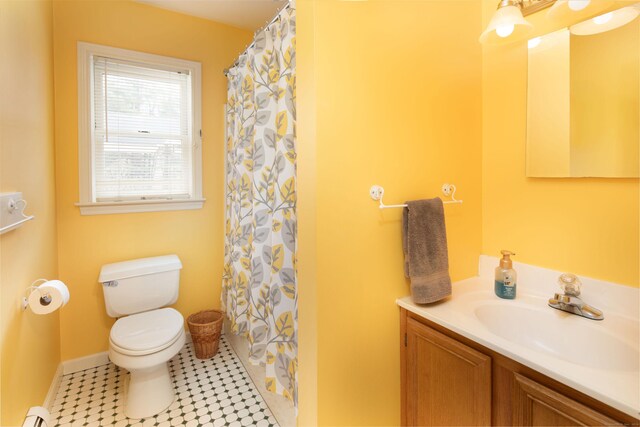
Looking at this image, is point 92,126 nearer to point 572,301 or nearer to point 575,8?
point 575,8

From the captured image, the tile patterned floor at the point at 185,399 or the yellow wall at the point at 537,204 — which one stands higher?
the yellow wall at the point at 537,204

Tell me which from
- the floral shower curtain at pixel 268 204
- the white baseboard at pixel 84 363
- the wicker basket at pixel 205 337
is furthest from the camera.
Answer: the wicker basket at pixel 205 337

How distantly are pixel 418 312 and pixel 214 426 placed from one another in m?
1.27

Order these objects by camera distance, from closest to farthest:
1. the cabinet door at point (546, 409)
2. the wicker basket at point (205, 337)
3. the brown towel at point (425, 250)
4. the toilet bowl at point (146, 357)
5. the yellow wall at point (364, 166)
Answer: the cabinet door at point (546, 409), the yellow wall at point (364, 166), the brown towel at point (425, 250), the toilet bowl at point (146, 357), the wicker basket at point (205, 337)

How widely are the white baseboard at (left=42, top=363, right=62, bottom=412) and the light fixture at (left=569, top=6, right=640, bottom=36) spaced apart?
3097 millimetres

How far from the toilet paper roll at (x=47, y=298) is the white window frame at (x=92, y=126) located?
88 cm

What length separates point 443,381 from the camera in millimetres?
1216

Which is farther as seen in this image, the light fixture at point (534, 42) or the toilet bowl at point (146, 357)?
the toilet bowl at point (146, 357)

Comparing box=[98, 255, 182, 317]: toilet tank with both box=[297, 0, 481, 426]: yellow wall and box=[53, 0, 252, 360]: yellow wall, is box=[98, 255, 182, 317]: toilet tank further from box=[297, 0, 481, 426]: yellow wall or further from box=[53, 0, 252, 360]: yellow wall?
box=[297, 0, 481, 426]: yellow wall

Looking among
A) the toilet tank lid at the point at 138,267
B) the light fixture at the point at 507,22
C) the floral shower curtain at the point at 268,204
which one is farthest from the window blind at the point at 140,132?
the light fixture at the point at 507,22

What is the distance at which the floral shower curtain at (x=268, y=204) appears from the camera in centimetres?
144

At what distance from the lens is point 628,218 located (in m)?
1.16

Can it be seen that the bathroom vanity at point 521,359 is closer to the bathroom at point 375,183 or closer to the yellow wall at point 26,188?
the bathroom at point 375,183

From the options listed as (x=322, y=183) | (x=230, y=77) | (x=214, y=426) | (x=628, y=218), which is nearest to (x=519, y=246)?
(x=628, y=218)
